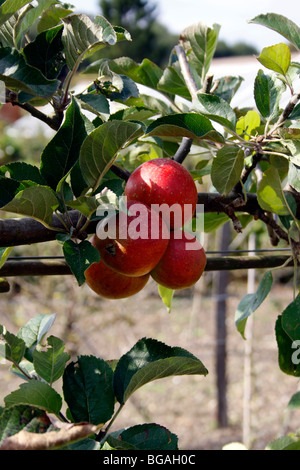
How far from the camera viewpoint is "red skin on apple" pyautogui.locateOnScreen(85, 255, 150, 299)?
1.76ft

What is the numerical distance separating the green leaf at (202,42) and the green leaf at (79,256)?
0.37 m

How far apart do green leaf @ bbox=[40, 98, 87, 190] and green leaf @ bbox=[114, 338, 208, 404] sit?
0.60 ft

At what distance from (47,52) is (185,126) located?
0.52 feet

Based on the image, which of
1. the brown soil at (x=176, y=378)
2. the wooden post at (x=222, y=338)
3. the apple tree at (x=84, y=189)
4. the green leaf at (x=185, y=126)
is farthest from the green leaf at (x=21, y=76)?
the wooden post at (x=222, y=338)

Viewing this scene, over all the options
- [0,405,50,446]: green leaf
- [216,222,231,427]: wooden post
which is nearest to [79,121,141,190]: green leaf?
[0,405,50,446]: green leaf

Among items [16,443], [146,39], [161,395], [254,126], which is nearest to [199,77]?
→ [254,126]

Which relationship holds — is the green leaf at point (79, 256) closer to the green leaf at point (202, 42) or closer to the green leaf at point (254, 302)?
the green leaf at point (254, 302)

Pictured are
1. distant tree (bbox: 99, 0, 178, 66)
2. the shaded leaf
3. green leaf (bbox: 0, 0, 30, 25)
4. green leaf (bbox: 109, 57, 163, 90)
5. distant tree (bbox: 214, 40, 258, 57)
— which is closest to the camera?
the shaded leaf

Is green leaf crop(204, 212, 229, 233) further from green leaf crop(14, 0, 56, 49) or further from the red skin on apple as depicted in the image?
green leaf crop(14, 0, 56, 49)

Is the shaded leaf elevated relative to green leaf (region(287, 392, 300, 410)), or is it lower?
elevated

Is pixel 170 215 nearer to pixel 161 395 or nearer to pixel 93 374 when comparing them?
pixel 93 374

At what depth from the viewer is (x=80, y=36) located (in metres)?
→ 0.46

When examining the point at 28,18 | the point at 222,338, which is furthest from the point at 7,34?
the point at 222,338

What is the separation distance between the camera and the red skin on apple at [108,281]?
1.76 feet
